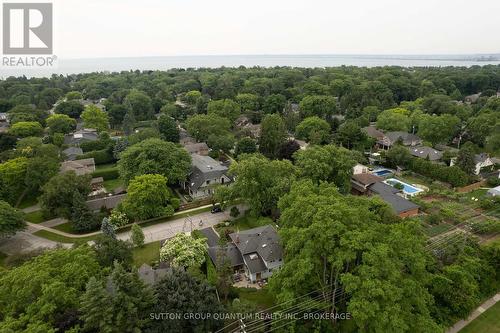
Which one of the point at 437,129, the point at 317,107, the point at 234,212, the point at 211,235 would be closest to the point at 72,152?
the point at 234,212

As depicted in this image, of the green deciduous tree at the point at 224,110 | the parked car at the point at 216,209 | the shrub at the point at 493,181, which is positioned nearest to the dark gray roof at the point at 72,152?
the green deciduous tree at the point at 224,110

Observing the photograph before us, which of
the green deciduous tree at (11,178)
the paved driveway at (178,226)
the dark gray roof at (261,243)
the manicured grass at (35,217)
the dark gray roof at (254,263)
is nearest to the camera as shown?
the dark gray roof at (254,263)

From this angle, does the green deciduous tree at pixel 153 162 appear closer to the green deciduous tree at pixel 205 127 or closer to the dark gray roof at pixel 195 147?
the dark gray roof at pixel 195 147

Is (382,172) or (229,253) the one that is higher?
(382,172)

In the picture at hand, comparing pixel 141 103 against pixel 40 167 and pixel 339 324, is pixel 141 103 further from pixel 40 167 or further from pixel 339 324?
pixel 339 324

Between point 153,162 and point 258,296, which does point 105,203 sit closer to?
point 153,162

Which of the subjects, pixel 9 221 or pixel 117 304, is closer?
pixel 117 304
